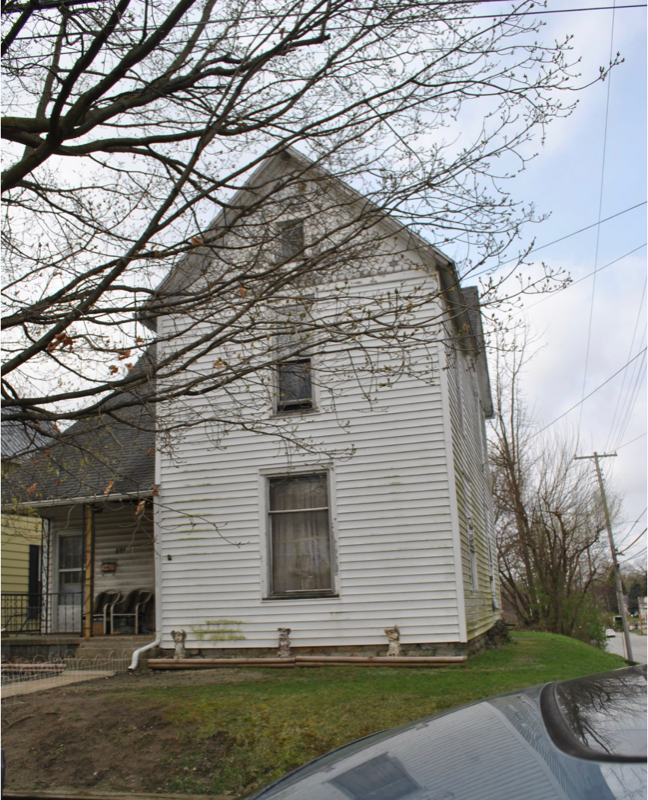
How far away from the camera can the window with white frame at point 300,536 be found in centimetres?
1213

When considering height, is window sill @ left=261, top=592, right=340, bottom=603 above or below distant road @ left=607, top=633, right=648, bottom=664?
above

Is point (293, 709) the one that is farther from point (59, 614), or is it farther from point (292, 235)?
point (59, 614)

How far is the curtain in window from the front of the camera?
12.1 m

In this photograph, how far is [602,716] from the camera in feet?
6.93

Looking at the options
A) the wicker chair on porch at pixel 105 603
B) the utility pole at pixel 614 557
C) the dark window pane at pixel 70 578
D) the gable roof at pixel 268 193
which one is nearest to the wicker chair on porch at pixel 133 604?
the wicker chair on porch at pixel 105 603

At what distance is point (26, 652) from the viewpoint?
1420cm

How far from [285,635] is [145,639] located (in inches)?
108

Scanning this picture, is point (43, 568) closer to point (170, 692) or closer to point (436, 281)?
point (170, 692)

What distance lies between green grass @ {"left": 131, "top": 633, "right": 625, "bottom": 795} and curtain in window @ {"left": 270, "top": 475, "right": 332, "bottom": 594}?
1.55 metres

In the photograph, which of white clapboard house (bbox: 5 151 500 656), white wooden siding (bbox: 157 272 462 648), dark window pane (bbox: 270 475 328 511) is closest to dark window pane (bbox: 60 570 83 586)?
white clapboard house (bbox: 5 151 500 656)

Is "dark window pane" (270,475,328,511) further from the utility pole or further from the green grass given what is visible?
the utility pole

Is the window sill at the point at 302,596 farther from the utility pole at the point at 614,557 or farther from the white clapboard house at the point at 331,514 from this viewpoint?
the utility pole at the point at 614,557

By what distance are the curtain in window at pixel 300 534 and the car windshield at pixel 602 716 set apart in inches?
383

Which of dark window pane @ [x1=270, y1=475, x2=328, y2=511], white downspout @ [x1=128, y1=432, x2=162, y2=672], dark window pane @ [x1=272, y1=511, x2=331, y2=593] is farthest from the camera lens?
dark window pane @ [x1=270, y1=475, x2=328, y2=511]
